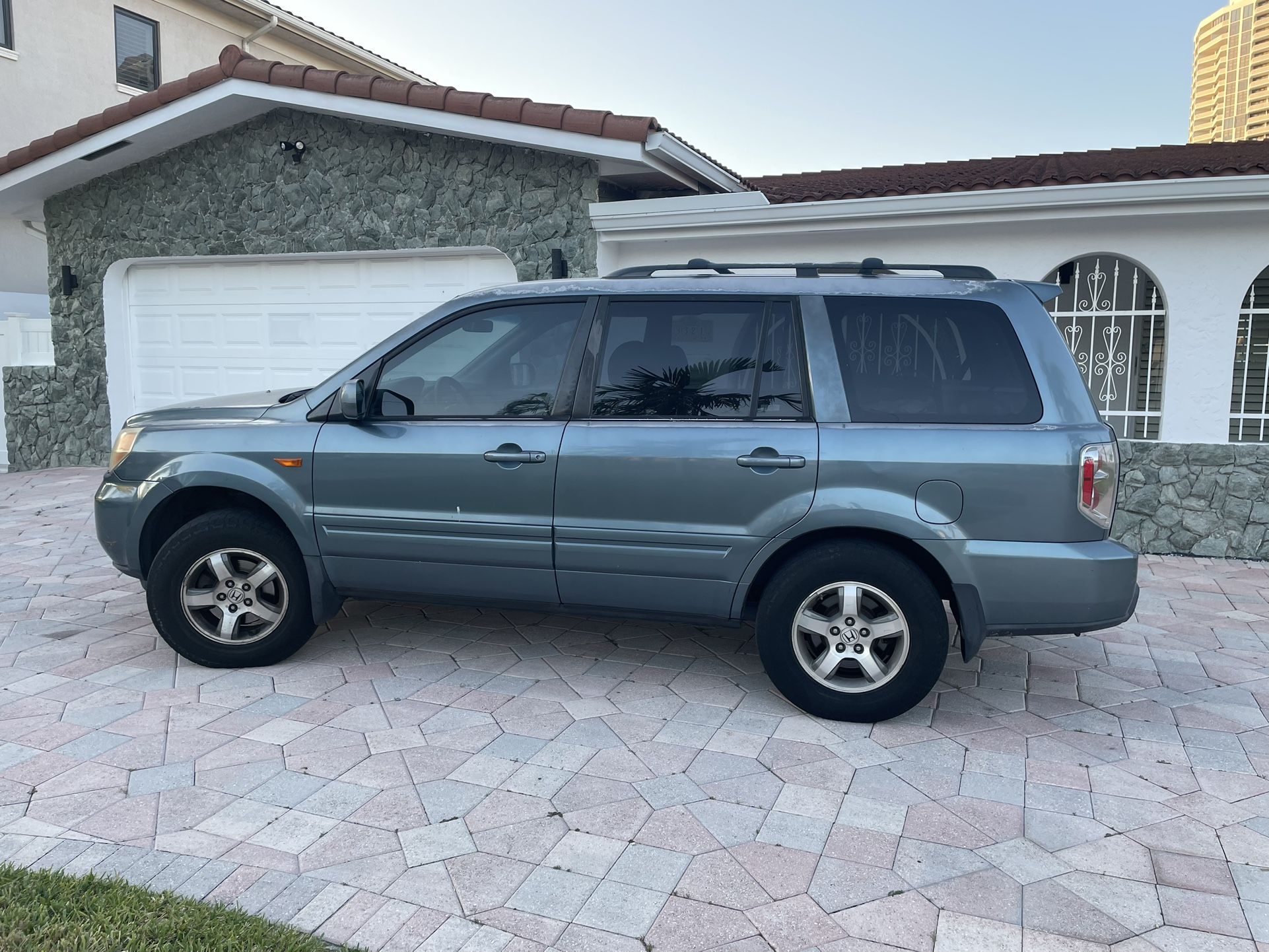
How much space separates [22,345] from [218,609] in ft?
30.6

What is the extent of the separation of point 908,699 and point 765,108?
1246cm

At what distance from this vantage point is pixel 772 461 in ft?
13.0

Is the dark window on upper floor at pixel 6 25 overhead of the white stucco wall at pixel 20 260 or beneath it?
overhead

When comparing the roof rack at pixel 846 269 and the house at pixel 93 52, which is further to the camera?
the house at pixel 93 52

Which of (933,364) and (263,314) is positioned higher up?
(263,314)

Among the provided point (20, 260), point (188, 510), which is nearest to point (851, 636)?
point (188, 510)

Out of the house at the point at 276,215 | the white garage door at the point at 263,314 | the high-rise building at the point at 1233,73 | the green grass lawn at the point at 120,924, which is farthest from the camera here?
the high-rise building at the point at 1233,73

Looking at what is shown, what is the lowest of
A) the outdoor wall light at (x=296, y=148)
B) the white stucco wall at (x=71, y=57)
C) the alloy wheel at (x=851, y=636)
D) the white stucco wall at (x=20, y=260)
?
the alloy wheel at (x=851, y=636)

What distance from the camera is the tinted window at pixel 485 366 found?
4.40 metres

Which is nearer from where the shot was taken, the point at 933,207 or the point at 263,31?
the point at 933,207

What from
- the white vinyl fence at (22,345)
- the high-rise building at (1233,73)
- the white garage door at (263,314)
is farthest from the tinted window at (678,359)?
the high-rise building at (1233,73)

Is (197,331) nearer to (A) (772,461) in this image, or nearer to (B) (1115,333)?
(A) (772,461)

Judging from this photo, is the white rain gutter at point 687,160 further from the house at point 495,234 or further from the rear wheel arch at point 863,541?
the rear wheel arch at point 863,541

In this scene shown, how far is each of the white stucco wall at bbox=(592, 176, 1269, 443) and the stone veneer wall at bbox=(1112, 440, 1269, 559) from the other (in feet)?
0.73
